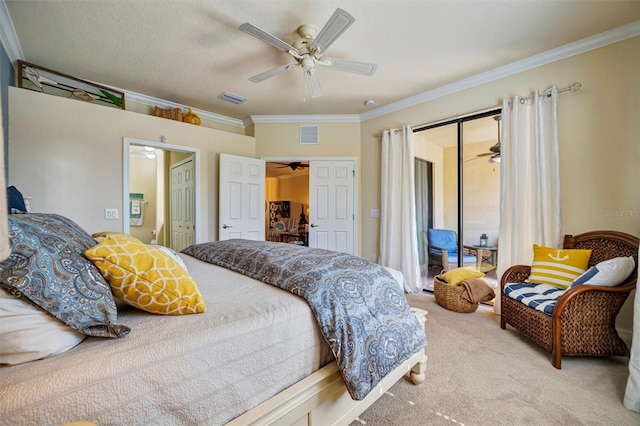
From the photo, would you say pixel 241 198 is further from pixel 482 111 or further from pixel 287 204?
pixel 287 204

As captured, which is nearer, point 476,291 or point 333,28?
point 333,28

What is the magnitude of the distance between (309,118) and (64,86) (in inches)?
117

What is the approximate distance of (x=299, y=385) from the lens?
3.87 ft

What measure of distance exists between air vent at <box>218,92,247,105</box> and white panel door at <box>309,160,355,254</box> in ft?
4.33

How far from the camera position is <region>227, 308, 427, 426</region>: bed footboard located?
3.48ft

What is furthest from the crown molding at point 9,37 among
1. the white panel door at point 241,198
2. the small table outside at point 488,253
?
the small table outside at point 488,253

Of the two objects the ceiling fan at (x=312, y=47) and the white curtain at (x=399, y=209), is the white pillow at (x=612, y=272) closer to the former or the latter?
the white curtain at (x=399, y=209)

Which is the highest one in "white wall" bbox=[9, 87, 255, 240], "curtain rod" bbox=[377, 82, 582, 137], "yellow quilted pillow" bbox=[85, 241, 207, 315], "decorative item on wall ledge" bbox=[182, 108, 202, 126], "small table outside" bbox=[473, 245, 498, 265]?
"decorative item on wall ledge" bbox=[182, 108, 202, 126]

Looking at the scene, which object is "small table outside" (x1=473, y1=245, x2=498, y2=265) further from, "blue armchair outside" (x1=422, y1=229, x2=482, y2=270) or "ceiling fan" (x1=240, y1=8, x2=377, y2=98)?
"ceiling fan" (x1=240, y1=8, x2=377, y2=98)

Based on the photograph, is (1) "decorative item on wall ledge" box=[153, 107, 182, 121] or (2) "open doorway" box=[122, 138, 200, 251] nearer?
(1) "decorative item on wall ledge" box=[153, 107, 182, 121]

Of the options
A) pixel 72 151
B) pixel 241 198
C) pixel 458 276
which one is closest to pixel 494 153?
pixel 458 276

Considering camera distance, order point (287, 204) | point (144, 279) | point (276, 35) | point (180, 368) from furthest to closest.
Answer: point (287, 204) → point (276, 35) → point (144, 279) → point (180, 368)

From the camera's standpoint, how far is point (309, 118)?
4539 mm

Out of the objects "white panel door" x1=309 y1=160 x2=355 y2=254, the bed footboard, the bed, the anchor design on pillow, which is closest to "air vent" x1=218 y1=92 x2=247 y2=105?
"white panel door" x1=309 y1=160 x2=355 y2=254
